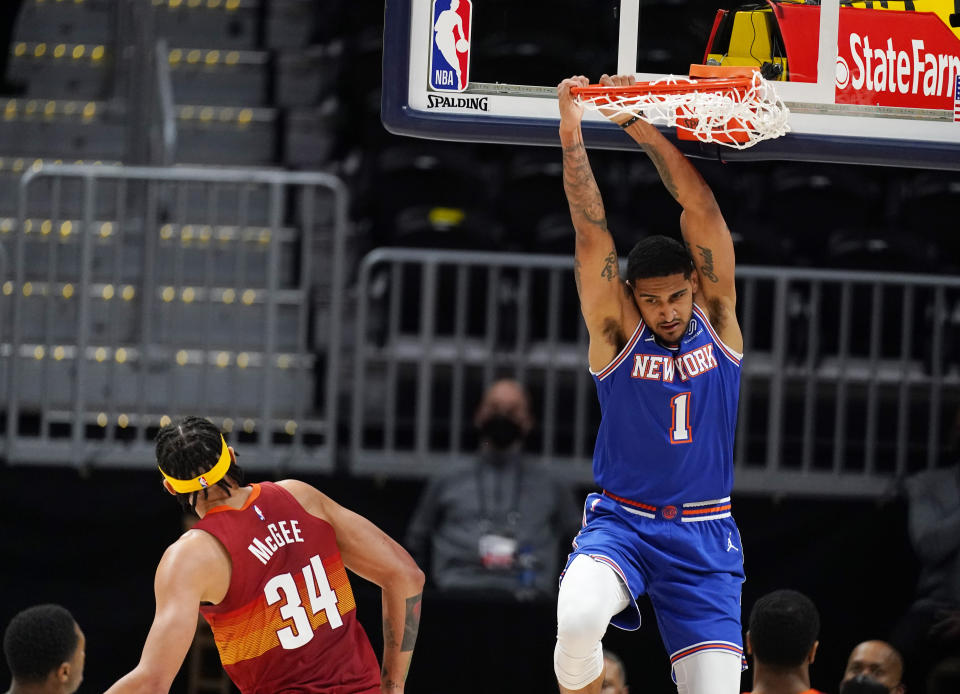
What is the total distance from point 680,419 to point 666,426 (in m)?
0.06

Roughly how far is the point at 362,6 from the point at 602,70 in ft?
21.3

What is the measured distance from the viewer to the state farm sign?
512 cm

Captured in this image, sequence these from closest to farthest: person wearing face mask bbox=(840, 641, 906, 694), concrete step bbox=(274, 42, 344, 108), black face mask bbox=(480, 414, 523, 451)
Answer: person wearing face mask bbox=(840, 641, 906, 694)
black face mask bbox=(480, 414, 523, 451)
concrete step bbox=(274, 42, 344, 108)

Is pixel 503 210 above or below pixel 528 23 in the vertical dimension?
below

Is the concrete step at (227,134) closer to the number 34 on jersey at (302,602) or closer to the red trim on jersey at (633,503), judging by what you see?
the red trim on jersey at (633,503)

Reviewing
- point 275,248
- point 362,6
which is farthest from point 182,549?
point 362,6

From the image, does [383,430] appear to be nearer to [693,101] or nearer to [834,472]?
[834,472]

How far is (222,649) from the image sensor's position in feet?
15.7

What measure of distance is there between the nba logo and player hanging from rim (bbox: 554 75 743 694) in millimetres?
489

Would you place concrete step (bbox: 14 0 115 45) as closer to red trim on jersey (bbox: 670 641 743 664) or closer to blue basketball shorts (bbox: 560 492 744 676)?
blue basketball shorts (bbox: 560 492 744 676)

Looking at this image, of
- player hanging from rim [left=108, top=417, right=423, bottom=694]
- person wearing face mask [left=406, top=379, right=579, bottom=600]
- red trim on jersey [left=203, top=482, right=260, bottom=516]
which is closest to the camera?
player hanging from rim [left=108, top=417, right=423, bottom=694]

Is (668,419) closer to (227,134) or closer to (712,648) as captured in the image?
(712,648)

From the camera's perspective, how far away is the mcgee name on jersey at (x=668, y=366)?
5.04 m

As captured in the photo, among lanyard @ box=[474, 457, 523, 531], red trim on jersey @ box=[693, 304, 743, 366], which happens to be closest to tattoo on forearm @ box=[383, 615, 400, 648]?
red trim on jersey @ box=[693, 304, 743, 366]
